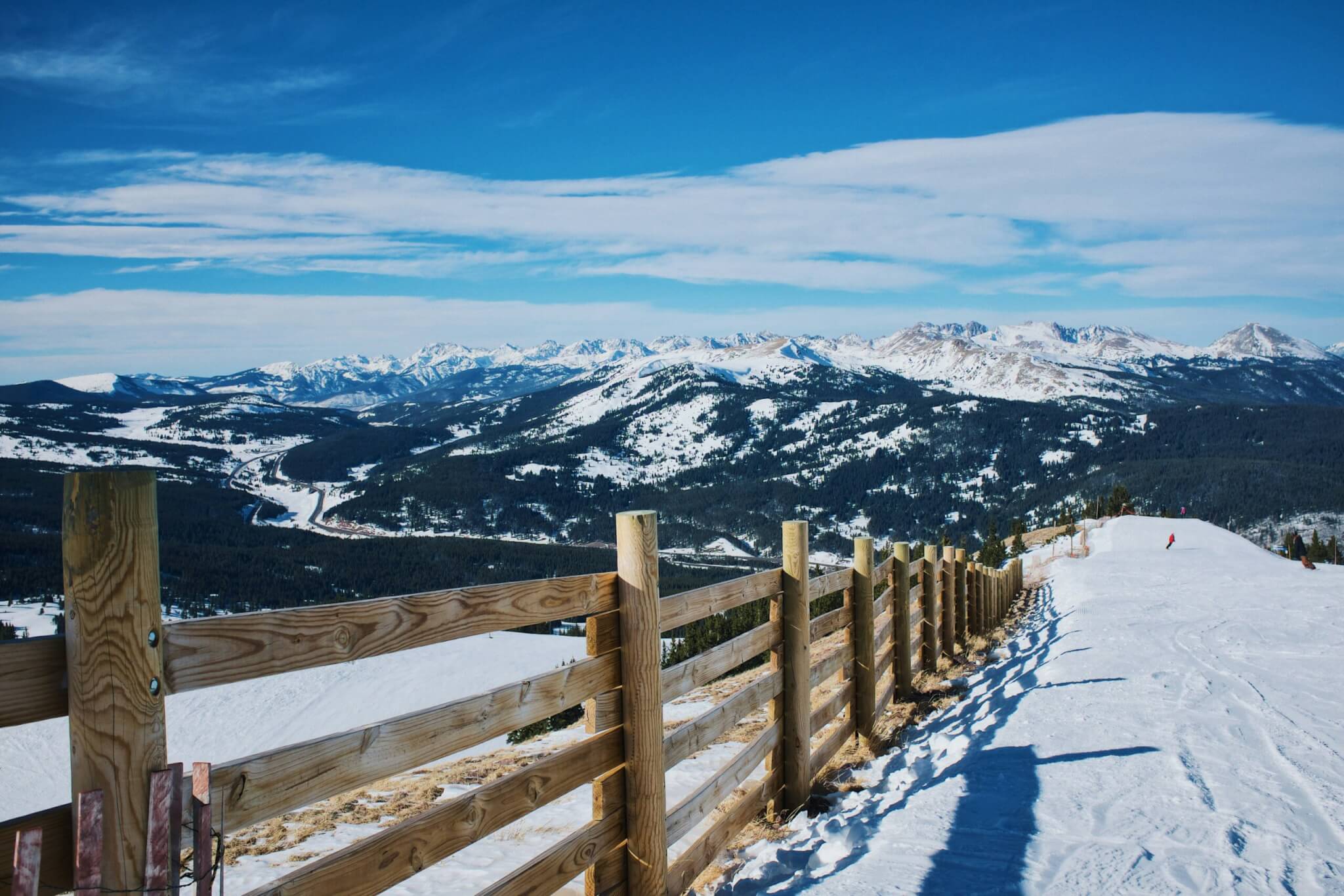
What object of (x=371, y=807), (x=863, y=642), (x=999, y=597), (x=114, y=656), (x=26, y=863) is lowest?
(x=999, y=597)

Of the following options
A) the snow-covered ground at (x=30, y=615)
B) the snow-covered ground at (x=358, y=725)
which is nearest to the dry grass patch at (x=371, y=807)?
the snow-covered ground at (x=358, y=725)

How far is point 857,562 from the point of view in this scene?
789 centimetres

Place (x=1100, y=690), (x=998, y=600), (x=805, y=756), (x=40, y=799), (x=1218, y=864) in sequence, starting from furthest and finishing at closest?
1. (x=40, y=799)
2. (x=998, y=600)
3. (x=1100, y=690)
4. (x=805, y=756)
5. (x=1218, y=864)

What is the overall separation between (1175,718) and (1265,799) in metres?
2.22

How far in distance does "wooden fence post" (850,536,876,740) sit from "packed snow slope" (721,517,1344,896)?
475 mm

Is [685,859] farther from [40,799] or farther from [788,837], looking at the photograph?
[40,799]

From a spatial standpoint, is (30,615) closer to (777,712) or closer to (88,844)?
(777,712)

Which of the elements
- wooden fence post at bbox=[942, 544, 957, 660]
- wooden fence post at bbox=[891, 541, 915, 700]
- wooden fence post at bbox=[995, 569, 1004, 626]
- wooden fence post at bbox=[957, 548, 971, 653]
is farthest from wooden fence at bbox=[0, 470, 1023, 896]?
wooden fence post at bbox=[995, 569, 1004, 626]

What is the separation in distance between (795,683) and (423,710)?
3915 mm

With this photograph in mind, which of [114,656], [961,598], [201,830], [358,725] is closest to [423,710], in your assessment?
[201,830]

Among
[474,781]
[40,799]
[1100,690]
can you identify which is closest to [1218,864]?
[1100,690]

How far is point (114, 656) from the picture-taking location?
2.13m

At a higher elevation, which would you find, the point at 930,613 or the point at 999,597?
the point at 930,613

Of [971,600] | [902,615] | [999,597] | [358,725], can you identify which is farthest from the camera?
[999,597]
